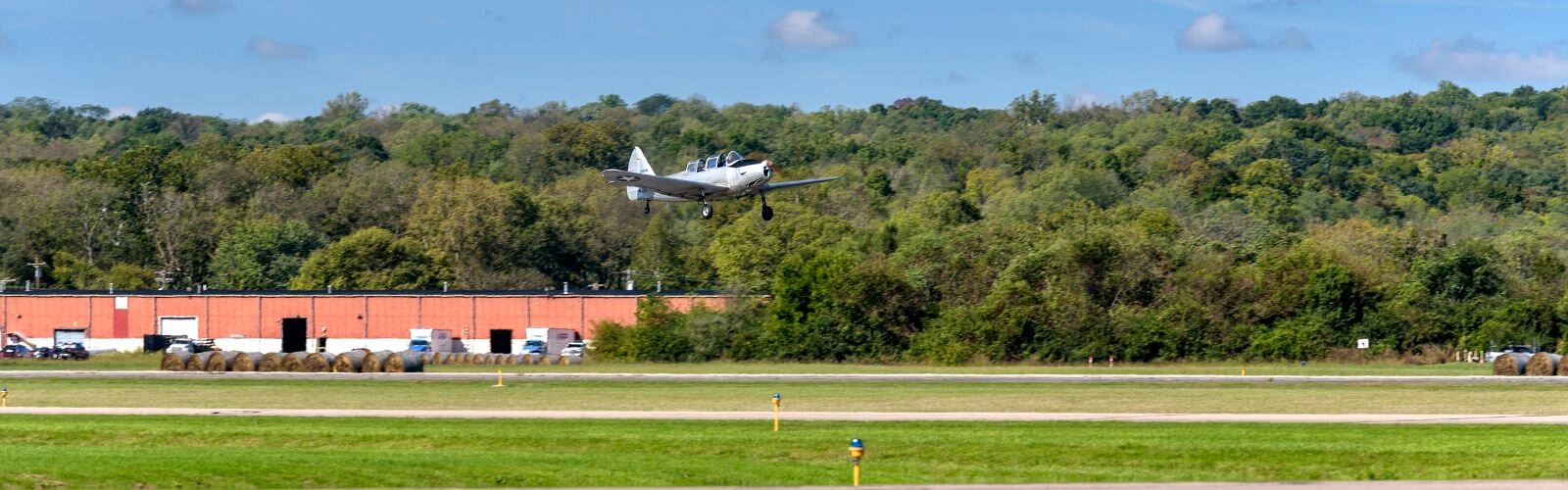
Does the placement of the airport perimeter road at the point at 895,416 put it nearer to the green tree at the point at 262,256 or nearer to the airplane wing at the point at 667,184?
the airplane wing at the point at 667,184

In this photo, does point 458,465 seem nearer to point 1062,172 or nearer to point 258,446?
point 258,446

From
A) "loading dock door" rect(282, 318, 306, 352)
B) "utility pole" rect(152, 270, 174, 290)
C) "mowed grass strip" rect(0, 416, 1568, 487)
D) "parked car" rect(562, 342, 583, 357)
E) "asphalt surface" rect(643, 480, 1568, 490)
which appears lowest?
"asphalt surface" rect(643, 480, 1568, 490)

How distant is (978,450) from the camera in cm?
3647

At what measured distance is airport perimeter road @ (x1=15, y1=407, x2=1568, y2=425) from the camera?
42812mm

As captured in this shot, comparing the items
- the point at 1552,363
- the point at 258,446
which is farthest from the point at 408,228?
the point at 258,446

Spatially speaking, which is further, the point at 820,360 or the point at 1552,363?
the point at 820,360

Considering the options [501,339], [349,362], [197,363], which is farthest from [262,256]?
[349,362]

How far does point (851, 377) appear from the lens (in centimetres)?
6562

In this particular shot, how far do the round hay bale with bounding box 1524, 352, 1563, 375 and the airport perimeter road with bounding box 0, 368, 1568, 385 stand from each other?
0.94 m

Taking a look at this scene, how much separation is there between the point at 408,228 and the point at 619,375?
80.1 meters

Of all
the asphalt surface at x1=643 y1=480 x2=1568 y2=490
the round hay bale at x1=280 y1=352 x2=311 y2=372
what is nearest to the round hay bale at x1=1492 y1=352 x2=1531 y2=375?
the asphalt surface at x1=643 y1=480 x2=1568 y2=490

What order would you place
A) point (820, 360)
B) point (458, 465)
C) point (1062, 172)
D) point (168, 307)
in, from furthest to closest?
point (1062, 172) < point (168, 307) < point (820, 360) < point (458, 465)

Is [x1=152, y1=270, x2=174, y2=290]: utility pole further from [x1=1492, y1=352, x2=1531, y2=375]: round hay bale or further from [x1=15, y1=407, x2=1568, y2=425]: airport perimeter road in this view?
[x1=1492, y1=352, x2=1531, y2=375]: round hay bale

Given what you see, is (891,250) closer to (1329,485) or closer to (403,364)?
(403,364)
